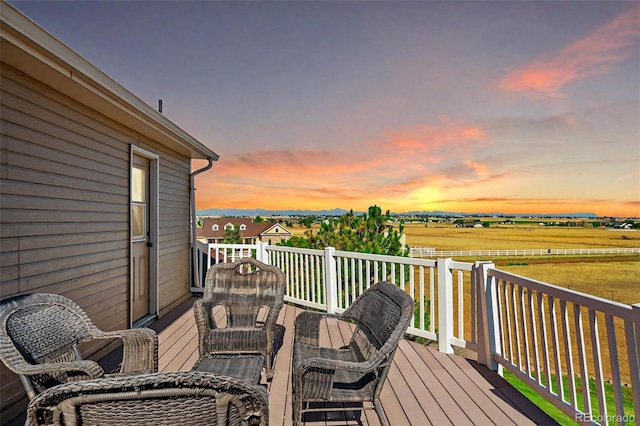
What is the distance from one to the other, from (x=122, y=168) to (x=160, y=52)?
5.87 metres

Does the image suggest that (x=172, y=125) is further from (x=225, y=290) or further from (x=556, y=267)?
(x=556, y=267)

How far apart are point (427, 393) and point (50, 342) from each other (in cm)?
250

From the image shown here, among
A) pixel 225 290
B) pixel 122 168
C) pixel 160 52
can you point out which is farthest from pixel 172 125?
pixel 160 52

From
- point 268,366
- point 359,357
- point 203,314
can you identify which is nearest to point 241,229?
point 203,314

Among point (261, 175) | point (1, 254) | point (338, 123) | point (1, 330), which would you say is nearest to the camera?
point (1, 330)

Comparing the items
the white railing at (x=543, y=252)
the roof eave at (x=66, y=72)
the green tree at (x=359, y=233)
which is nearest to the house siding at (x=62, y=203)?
the roof eave at (x=66, y=72)

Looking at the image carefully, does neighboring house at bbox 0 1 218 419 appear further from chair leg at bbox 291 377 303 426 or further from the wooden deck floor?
chair leg at bbox 291 377 303 426

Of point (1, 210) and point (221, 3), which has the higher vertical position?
point (221, 3)

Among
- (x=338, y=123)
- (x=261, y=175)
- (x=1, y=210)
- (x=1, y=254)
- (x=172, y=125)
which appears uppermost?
(x=338, y=123)

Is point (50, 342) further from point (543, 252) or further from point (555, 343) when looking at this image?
point (543, 252)

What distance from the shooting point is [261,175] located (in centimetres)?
1878

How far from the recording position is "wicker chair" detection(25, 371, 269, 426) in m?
1.03

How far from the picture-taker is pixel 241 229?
35.5m

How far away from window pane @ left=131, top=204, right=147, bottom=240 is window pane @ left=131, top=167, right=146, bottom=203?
102 mm
